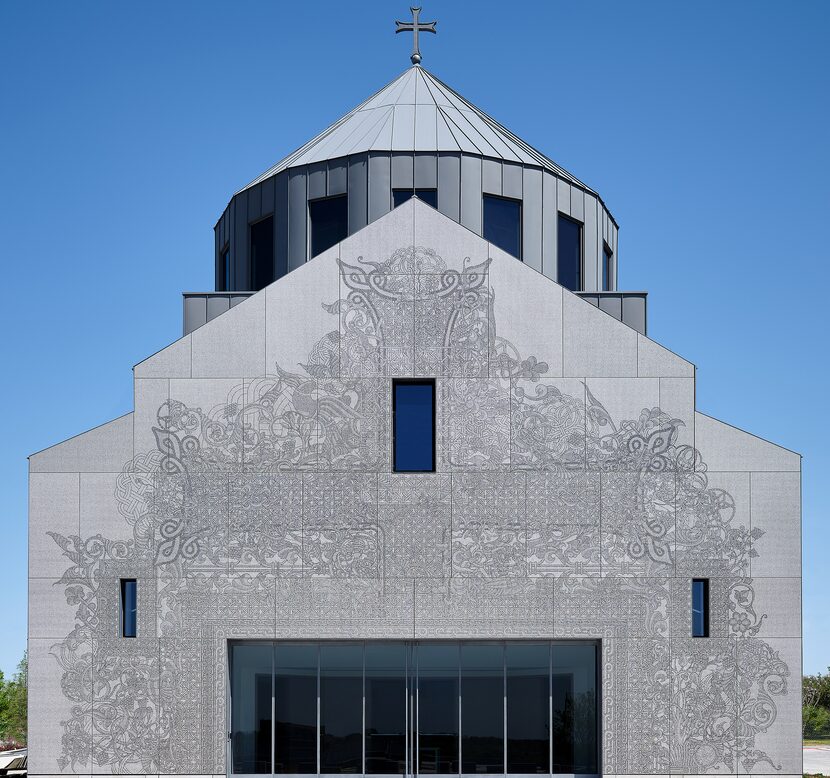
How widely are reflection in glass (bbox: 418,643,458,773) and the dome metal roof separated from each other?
44.8 feet

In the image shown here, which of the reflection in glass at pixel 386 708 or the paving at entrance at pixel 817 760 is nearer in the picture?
the reflection in glass at pixel 386 708

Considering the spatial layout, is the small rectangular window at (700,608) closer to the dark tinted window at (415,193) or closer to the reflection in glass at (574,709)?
the reflection in glass at (574,709)

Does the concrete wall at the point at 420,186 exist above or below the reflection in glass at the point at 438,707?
above

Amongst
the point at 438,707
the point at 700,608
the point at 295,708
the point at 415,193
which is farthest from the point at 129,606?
the point at 415,193

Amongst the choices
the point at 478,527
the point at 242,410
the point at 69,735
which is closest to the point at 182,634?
the point at 69,735

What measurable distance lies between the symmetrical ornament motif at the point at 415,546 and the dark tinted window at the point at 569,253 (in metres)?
7.00

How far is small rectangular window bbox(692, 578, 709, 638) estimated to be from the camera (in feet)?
75.2

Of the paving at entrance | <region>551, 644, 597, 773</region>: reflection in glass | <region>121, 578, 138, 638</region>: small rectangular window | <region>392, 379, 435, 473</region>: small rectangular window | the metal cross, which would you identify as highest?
the metal cross

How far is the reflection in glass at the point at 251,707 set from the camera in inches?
901

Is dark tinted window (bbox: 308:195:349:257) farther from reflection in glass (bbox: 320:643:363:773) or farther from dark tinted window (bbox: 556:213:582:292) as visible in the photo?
reflection in glass (bbox: 320:643:363:773)

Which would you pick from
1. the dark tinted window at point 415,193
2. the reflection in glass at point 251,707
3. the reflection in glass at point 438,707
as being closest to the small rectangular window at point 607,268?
the dark tinted window at point 415,193

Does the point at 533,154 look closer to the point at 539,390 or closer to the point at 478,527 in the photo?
the point at 539,390

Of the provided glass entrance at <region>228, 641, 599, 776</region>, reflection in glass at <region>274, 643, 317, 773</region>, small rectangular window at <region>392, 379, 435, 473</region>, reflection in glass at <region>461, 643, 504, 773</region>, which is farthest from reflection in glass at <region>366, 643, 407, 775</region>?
small rectangular window at <region>392, 379, 435, 473</region>

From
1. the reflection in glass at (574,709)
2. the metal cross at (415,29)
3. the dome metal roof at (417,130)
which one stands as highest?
the metal cross at (415,29)
